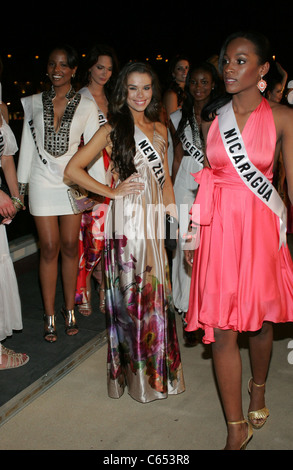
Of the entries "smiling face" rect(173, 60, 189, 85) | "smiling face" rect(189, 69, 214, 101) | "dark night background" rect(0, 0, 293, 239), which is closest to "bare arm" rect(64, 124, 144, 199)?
"smiling face" rect(189, 69, 214, 101)

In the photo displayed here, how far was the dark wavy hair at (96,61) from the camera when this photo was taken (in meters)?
3.47

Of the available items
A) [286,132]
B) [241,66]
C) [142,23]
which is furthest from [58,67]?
[142,23]

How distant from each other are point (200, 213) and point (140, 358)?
0.86 m

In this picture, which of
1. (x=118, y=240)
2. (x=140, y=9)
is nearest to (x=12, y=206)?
(x=118, y=240)

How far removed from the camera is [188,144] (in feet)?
10.7

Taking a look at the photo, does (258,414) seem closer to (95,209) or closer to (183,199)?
(183,199)

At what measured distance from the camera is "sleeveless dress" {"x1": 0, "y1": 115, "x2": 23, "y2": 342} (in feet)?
9.16

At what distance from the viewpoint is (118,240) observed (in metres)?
2.52

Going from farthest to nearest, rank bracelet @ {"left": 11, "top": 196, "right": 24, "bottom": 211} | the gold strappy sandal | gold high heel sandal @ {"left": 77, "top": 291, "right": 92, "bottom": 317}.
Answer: gold high heel sandal @ {"left": 77, "top": 291, "right": 92, "bottom": 317}, the gold strappy sandal, bracelet @ {"left": 11, "top": 196, "right": 24, "bottom": 211}

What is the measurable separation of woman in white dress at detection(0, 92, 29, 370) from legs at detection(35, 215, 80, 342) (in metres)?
0.22

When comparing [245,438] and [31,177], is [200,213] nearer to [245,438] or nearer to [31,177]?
[245,438]

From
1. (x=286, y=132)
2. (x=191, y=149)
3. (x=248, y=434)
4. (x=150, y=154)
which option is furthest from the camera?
(x=191, y=149)

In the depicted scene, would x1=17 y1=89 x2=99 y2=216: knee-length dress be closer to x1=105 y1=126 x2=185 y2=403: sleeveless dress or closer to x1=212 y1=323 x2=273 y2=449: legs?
x1=105 y1=126 x2=185 y2=403: sleeveless dress

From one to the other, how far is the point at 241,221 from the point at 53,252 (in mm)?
1423
